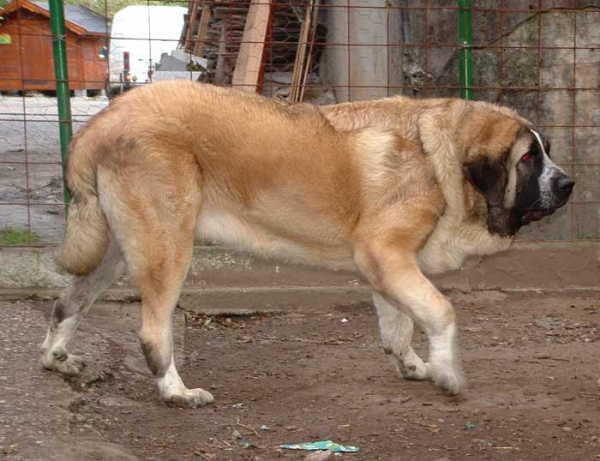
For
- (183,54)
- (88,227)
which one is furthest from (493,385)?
(183,54)

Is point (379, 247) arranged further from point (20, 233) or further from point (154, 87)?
point (20, 233)

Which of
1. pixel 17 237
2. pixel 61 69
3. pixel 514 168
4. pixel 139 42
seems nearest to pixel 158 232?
pixel 514 168

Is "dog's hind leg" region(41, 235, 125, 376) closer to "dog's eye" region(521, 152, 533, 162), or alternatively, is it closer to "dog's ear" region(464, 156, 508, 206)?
"dog's ear" region(464, 156, 508, 206)

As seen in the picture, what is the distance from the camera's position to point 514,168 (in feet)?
16.7

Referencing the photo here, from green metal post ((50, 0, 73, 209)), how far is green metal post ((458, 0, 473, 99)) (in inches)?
115

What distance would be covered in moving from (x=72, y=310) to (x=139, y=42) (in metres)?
7.82

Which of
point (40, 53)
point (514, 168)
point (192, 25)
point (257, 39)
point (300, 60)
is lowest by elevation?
point (514, 168)

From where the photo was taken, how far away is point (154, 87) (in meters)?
4.94

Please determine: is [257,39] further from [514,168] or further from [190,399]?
[190,399]

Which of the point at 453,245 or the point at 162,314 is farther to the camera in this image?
the point at 453,245

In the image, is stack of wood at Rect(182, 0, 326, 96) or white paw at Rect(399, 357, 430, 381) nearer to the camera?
white paw at Rect(399, 357, 430, 381)

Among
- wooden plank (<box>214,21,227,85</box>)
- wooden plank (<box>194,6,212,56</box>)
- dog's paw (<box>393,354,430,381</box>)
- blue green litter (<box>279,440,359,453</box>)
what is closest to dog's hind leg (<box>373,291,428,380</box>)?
dog's paw (<box>393,354,430,381</box>)

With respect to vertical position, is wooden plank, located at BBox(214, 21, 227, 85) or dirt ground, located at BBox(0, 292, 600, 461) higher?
wooden plank, located at BBox(214, 21, 227, 85)

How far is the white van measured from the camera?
9102 mm
